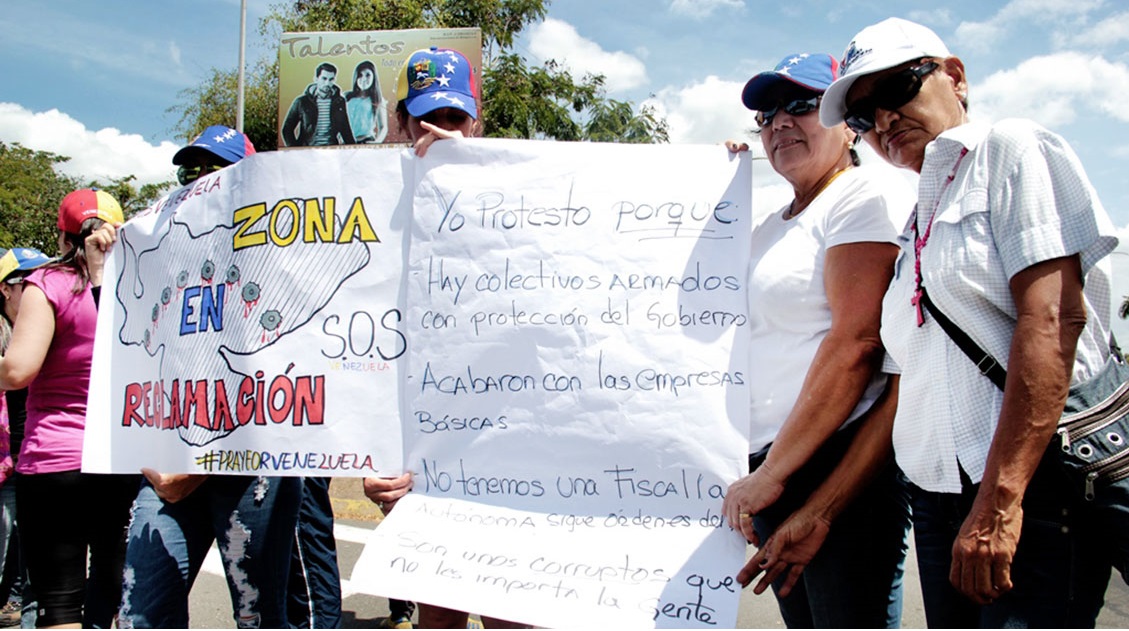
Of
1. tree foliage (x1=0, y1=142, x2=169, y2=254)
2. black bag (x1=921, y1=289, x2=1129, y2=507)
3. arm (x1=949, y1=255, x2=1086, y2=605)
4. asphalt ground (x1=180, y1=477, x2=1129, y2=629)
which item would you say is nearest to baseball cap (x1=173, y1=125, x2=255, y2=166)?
asphalt ground (x1=180, y1=477, x2=1129, y2=629)

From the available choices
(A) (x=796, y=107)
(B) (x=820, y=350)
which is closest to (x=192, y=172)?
(A) (x=796, y=107)

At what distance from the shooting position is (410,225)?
231 cm

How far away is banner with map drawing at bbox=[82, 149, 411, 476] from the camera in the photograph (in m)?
2.28

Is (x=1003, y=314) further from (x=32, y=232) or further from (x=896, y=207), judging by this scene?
(x=32, y=232)

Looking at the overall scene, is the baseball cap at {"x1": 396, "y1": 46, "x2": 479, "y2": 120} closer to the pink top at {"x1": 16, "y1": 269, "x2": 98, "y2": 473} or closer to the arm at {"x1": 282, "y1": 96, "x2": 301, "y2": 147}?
the pink top at {"x1": 16, "y1": 269, "x2": 98, "y2": 473}

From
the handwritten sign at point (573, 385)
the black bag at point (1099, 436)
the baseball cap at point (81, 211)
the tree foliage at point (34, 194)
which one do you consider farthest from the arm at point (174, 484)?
the tree foliage at point (34, 194)

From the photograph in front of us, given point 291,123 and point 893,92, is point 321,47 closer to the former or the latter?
point 291,123

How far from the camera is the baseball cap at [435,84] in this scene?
7.97 ft

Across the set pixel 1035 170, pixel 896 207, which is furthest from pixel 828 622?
pixel 1035 170

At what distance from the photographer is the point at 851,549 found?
1.92 m

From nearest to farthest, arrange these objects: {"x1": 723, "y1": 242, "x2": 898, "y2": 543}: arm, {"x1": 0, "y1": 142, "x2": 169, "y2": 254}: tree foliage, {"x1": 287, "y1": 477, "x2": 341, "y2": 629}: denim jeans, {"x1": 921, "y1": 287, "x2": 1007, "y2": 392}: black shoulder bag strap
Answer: {"x1": 921, "y1": 287, "x2": 1007, "y2": 392}: black shoulder bag strap < {"x1": 723, "y1": 242, "x2": 898, "y2": 543}: arm < {"x1": 287, "y1": 477, "x2": 341, "y2": 629}: denim jeans < {"x1": 0, "y1": 142, "x2": 169, "y2": 254}: tree foliage

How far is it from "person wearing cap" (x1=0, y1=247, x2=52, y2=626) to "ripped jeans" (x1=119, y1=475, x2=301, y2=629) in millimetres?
1526

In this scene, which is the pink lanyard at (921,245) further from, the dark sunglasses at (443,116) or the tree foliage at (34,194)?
the tree foliage at (34,194)

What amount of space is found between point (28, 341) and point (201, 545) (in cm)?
95
